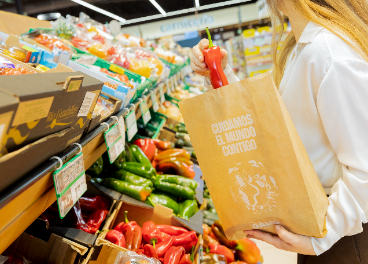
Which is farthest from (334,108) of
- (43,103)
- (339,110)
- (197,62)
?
(43,103)

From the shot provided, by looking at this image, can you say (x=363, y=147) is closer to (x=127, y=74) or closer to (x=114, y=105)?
(x=114, y=105)

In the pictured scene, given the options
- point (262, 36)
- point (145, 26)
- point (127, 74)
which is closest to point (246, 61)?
point (262, 36)

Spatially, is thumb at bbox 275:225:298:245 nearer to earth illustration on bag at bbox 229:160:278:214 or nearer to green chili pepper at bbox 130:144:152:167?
earth illustration on bag at bbox 229:160:278:214

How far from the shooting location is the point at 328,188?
1.03m

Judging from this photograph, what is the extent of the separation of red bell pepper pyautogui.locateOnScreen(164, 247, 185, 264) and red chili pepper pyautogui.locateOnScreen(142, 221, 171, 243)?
7cm

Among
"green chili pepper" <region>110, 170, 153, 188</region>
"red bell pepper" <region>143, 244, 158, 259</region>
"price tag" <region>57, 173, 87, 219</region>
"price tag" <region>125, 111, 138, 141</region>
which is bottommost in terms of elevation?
"red bell pepper" <region>143, 244, 158, 259</region>

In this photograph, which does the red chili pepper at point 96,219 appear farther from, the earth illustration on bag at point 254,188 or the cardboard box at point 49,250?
the earth illustration on bag at point 254,188

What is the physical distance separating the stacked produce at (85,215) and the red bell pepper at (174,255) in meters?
0.36

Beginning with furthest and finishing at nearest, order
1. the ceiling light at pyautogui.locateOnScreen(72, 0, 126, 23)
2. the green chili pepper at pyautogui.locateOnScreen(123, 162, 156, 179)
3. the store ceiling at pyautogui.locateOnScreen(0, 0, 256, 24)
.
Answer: the ceiling light at pyautogui.locateOnScreen(72, 0, 126, 23), the store ceiling at pyautogui.locateOnScreen(0, 0, 256, 24), the green chili pepper at pyautogui.locateOnScreen(123, 162, 156, 179)

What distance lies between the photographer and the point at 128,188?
5.57 feet

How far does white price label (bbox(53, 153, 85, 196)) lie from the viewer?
816 millimetres

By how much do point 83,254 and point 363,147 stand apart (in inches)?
39.4

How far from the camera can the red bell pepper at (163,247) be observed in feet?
4.59

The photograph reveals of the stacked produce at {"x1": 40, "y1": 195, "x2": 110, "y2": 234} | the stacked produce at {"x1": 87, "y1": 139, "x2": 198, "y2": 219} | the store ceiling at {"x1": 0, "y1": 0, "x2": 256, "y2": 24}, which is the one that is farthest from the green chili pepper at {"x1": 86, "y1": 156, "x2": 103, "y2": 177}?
the store ceiling at {"x1": 0, "y1": 0, "x2": 256, "y2": 24}
